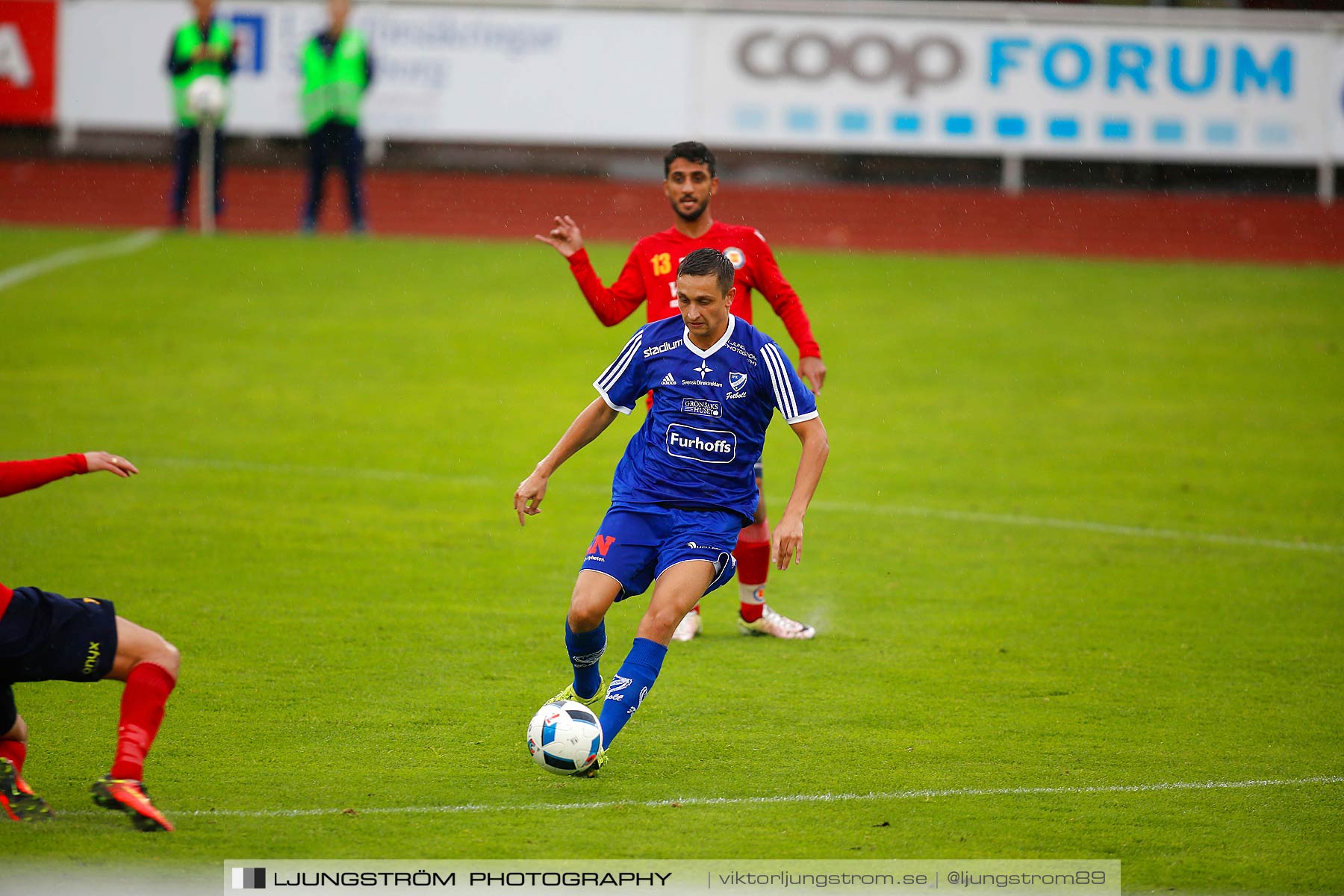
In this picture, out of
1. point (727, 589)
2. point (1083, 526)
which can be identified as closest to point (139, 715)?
point (727, 589)

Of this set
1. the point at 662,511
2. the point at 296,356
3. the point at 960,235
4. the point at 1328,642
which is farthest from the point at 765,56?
the point at 662,511

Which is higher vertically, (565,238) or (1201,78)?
(1201,78)

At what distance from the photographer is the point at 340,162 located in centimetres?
1923

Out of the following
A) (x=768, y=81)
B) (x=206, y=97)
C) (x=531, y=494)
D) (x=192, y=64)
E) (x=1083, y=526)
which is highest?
(x=768, y=81)

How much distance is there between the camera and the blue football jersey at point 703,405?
6.08m

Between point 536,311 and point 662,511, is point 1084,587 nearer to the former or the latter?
point 662,511

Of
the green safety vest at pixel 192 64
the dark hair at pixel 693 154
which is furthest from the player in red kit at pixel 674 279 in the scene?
the green safety vest at pixel 192 64

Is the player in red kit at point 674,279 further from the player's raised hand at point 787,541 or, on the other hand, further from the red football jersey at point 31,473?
the red football jersey at point 31,473

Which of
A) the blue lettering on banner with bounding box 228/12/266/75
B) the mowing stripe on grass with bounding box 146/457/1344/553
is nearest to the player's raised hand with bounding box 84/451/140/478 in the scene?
the mowing stripe on grass with bounding box 146/457/1344/553

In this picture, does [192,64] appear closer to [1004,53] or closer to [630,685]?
[1004,53]

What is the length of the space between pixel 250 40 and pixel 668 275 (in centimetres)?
1398

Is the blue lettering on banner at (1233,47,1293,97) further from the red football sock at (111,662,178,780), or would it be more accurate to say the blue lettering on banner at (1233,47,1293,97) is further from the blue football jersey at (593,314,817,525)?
the red football sock at (111,662,178,780)

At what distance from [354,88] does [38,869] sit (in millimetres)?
14789

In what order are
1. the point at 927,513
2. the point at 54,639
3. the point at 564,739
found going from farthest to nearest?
1. the point at 927,513
2. the point at 564,739
3. the point at 54,639
